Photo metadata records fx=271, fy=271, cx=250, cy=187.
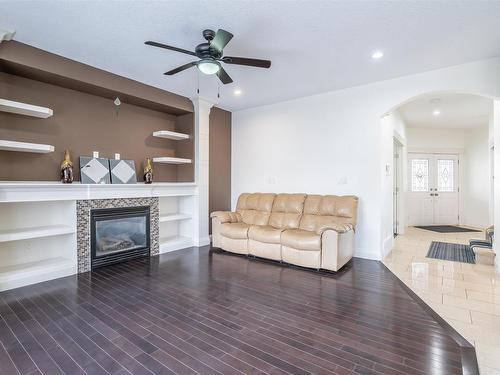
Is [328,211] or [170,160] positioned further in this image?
[170,160]

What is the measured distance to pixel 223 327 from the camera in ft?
7.50

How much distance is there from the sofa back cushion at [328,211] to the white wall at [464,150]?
488cm

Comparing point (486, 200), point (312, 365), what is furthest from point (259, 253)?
point (486, 200)

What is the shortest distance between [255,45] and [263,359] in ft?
10.2

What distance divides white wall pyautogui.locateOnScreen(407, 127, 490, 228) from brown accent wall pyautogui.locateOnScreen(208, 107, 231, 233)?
5388 millimetres

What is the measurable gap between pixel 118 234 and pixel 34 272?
3.70ft

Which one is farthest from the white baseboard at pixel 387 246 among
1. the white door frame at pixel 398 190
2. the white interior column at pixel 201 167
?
the white interior column at pixel 201 167

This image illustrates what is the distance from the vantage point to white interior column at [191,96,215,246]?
5.18 m

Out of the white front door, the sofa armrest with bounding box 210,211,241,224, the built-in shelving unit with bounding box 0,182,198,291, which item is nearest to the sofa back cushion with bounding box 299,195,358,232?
the sofa armrest with bounding box 210,211,241,224

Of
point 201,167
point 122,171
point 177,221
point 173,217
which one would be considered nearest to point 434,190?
point 201,167

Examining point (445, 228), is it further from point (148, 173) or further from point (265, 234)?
point (148, 173)

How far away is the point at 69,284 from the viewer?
327 cm

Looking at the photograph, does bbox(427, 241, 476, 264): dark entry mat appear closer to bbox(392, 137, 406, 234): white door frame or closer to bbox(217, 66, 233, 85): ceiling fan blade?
bbox(392, 137, 406, 234): white door frame

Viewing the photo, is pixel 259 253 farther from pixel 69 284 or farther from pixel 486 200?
pixel 486 200
